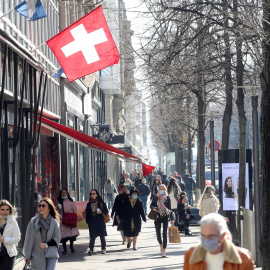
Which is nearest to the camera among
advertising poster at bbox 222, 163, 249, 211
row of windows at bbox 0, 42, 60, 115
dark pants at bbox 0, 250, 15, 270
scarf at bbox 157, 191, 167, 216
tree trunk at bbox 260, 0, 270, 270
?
tree trunk at bbox 260, 0, 270, 270

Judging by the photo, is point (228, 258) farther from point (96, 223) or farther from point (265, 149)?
point (96, 223)

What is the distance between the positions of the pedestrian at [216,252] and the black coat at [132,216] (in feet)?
48.7

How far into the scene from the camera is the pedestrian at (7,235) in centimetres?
1152

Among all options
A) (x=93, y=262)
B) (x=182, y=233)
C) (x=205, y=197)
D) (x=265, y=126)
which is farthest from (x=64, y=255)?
(x=265, y=126)

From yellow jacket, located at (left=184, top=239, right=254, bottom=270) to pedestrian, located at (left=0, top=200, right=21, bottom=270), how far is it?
547 cm

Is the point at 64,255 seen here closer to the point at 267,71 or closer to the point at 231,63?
the point at 231,63

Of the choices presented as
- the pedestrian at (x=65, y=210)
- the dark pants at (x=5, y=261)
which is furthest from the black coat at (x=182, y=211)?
the dark pants at (x=5, y=261)

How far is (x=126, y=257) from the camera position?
19219 mm

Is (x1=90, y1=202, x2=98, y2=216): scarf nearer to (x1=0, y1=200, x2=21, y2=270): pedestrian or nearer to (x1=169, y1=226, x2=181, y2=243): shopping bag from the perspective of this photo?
(x1=169, y1=226, x2=181, y2=243): shopping bag

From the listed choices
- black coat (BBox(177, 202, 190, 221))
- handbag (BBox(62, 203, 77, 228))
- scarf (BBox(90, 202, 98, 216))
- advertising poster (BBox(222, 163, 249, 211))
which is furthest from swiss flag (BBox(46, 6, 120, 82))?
black coat (BBox(177, 202, 190, 221))

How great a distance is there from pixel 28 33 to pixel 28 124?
2836 millimetres

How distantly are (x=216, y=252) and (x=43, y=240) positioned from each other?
5.87 m

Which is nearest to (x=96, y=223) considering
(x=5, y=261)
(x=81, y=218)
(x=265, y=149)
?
(x=81, y=218)

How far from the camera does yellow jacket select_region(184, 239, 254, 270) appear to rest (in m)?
6.25
